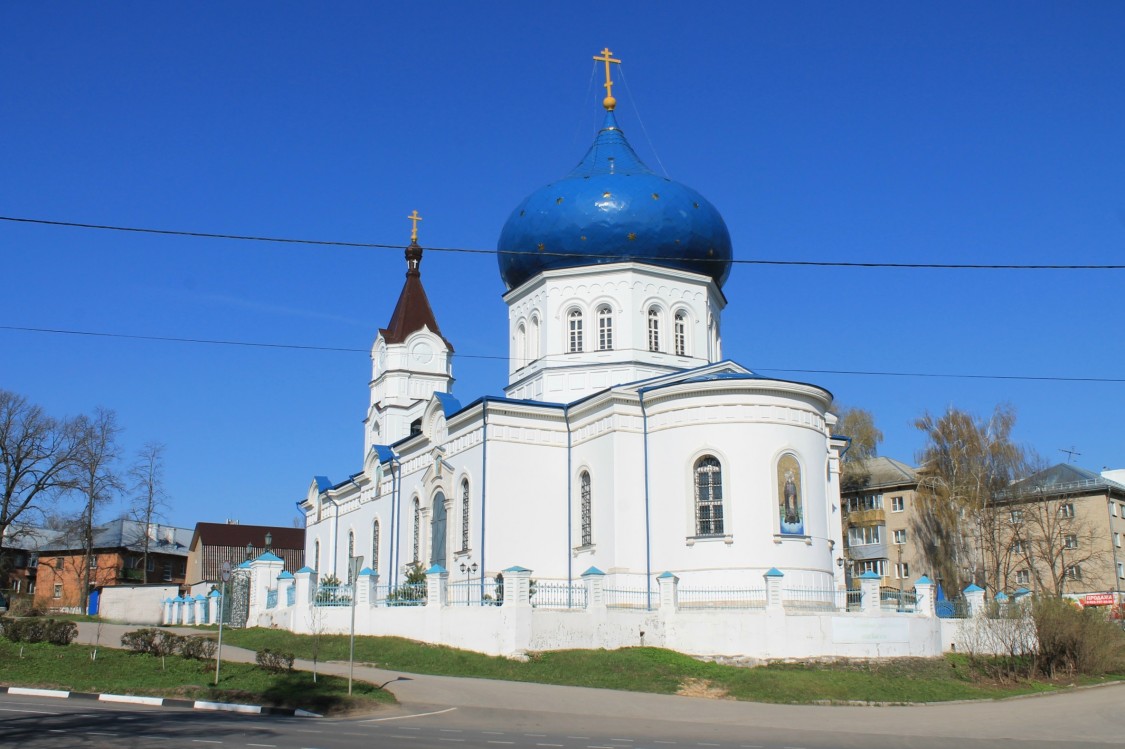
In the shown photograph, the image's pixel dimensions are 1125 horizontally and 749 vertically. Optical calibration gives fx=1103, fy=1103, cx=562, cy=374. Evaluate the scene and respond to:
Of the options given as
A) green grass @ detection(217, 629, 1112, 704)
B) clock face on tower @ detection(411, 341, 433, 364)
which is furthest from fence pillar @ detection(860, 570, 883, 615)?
clock face on tower @ detection(411, 341, 433, 364)

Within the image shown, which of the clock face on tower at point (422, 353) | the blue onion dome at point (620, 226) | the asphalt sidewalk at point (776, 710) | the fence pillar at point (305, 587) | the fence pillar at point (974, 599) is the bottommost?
the asphalt sidewalk at point (776, 710)

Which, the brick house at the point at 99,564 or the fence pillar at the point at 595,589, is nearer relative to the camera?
the fence pillar at the point at 595,589

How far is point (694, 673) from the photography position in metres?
18.3

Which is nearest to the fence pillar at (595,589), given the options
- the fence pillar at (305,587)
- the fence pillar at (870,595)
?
the fence pillar at (870,595)

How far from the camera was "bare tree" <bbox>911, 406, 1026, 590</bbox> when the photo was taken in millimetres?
35531

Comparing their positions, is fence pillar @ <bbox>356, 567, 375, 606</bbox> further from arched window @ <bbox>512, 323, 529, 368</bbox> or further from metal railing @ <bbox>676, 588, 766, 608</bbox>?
arched window @ <bbox>512, 323, 529, 368</bbox>

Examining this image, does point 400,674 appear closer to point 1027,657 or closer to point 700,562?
point 700,562

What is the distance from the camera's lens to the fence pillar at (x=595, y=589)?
20458 mm

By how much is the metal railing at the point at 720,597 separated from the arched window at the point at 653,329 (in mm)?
7419

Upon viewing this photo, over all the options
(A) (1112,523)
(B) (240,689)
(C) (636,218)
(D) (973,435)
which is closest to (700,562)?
(C) (636,218)

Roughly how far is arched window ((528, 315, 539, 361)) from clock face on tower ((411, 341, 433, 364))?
8.36 m

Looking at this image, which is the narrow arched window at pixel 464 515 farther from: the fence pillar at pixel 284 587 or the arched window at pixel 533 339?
the arched window at pixel 533 339

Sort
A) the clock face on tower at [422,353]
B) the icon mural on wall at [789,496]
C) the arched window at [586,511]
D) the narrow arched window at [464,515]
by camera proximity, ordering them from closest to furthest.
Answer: the icon mural on wall at [789,496], the arched window at [586,511], the narrow arched window at [464,515], the clock face on tower at [422,353]

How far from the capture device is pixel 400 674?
1756cm
